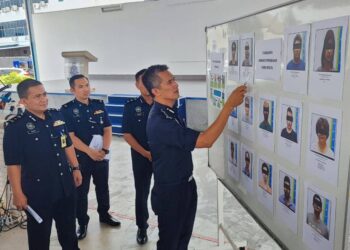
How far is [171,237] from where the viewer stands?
2102 mm

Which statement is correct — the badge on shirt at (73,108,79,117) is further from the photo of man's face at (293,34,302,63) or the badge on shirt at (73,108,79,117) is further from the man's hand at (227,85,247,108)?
the photo of man's face at (293,34,302,63)

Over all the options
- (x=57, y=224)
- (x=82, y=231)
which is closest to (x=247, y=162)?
(x=57, y=224)

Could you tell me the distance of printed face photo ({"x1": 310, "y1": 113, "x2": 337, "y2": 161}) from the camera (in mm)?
1132

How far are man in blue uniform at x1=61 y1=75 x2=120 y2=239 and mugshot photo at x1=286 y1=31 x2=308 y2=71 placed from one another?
2051 millimetres

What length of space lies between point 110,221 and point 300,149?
2.55 m

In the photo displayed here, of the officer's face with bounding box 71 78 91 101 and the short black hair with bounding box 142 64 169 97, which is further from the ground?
the short black hair with bounding box 142 64 169 97

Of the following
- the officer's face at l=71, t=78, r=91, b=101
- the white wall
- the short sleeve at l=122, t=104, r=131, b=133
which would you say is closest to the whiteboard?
the short sleeve at l=122, t=104, r=131, b=133

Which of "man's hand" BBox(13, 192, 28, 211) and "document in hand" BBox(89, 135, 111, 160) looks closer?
"man's hand" BBox(13, 192, 28, 211)

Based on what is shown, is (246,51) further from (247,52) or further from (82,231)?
(82,231)

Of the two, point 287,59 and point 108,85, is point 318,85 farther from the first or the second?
point 108,85

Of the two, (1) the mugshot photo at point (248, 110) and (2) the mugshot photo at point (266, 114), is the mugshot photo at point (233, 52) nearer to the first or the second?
(1) the mugshot photo at point (248, 110)

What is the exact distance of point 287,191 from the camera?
1464 millimetres

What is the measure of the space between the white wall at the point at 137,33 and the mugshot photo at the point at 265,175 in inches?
174

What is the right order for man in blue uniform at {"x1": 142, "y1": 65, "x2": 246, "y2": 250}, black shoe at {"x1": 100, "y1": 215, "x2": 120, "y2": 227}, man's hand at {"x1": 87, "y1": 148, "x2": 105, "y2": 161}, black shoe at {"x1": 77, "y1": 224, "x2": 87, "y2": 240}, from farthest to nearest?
black shoe at {"x1": 100, "y1": 215, "x2": 120, "y2": 227}
black shoe at {"x1": 77, "y1": 224, "x2": 87, "y2": 240}
man's hand at {"x1": 87, "y1": 148, "x2": 105, "y2": 161}
man in blue uniform at {"x1": 142, "y1": 65, "x2": 246, "y2": 250}
